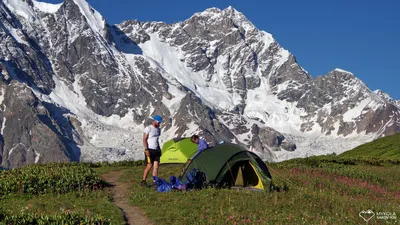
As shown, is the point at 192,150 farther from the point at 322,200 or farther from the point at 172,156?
the point at 322,200

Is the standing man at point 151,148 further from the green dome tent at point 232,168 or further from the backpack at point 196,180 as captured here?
the backpack at point 196,180

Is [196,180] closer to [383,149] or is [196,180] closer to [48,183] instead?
[48,183]

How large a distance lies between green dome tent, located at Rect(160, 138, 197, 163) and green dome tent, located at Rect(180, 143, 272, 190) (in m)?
17.0

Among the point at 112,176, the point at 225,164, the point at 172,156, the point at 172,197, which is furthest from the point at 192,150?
the point at 172,197

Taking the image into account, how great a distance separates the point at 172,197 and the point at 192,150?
2174 centimetres

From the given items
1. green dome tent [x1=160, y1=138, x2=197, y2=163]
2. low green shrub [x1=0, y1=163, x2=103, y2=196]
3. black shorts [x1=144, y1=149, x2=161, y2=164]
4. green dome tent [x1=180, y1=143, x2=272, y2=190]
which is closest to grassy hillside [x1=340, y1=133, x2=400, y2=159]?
green dome tent [x1=160, y1=138, x2=197, y2=163]

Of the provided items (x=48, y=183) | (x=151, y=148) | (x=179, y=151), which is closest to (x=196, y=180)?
(x=151, y=148)

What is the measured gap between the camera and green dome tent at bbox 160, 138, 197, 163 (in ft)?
151

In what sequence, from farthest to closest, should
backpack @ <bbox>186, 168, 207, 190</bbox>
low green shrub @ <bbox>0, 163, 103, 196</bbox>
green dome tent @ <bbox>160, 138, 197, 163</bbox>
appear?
green dome tent @ <bbox>160, 138, 197, 163</bbox> → backpack @ <bbox>186, 168, 207, 190</bbox> → low green shrub @ <bbox>0, 163, 103, 196</bbox>

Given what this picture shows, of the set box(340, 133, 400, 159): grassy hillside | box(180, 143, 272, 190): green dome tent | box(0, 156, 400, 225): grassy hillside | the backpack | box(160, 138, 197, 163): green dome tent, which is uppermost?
box(340, 133, 400, 159): grassy hillside

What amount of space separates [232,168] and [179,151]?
19137 mm

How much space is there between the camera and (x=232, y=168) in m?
27.8

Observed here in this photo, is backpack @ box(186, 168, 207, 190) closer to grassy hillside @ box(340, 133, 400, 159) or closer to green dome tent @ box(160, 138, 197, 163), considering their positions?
green dome tent @ box(160, 138, 197, 163)

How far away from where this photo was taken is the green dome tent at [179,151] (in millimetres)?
45875
